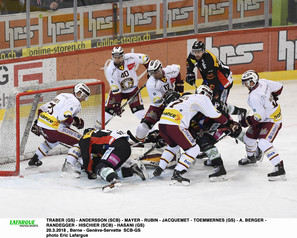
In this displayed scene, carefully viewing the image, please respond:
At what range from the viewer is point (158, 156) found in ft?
25.6

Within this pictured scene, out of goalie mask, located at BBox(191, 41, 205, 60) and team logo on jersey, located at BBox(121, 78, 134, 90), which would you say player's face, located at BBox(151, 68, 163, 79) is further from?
team logo on jersey, located at BBox(121, 78, 134, 90)

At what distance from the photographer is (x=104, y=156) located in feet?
23.5

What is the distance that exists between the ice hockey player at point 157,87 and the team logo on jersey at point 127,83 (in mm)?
592

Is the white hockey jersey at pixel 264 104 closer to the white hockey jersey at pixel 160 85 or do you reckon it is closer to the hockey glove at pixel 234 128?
the hockey glove at pixel 234 128

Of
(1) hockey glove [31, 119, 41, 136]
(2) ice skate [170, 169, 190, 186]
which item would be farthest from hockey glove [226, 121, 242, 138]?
(1) hockey glove [31, 119, 41, 136]

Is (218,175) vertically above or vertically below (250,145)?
below

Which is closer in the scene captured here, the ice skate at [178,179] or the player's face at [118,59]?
the ice skate at [178,179]

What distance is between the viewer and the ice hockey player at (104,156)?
702cm

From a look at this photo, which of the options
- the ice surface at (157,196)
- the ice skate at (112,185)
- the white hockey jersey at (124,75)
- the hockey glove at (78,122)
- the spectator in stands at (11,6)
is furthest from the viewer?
the spectator in stands at (11,6)

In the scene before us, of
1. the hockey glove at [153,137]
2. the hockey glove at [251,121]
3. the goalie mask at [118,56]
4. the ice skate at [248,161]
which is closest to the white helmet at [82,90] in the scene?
the hockey glove at [153,137]

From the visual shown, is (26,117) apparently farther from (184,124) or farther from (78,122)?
(184,124)

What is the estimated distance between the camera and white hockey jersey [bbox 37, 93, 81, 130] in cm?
759

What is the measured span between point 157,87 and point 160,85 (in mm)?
42

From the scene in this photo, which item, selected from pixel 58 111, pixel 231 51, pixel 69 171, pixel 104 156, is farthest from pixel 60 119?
pixel 231 51
